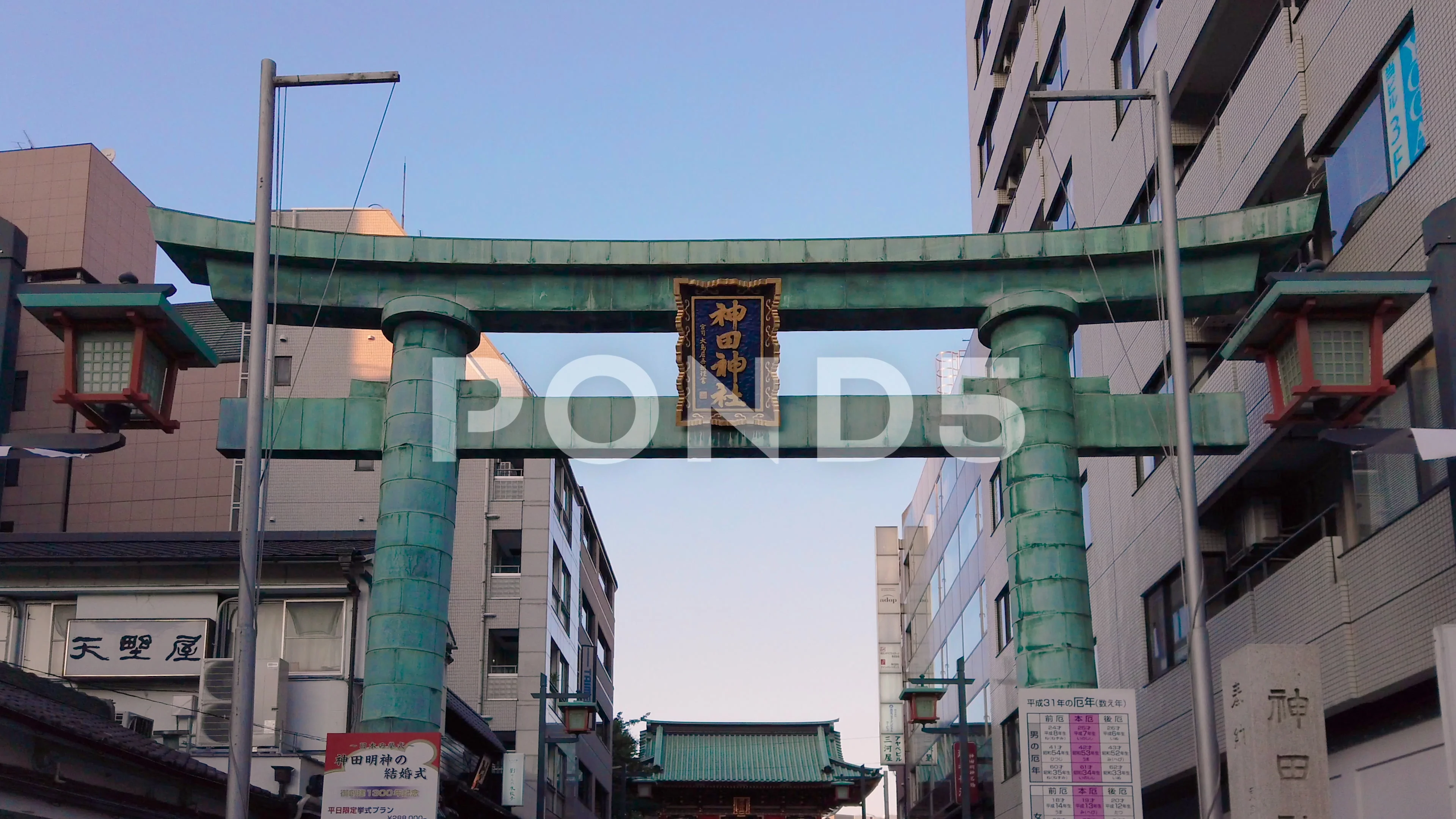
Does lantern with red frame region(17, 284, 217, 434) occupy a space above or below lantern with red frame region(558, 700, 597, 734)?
above

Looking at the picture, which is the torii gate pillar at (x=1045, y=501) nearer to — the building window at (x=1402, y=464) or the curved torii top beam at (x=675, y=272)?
the curved torii top beam at (x=675, y=272)

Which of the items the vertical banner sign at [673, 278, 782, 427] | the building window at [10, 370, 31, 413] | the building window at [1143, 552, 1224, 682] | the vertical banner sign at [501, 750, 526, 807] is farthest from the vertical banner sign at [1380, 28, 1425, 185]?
the building window at [10, 370, 31, 413]

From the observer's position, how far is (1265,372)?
19844 mm

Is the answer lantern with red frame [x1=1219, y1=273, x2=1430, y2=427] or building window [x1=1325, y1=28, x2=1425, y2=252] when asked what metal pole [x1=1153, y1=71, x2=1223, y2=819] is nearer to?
lantern with red frame [x1=1219, y1=273, x2=1430, y2=427]

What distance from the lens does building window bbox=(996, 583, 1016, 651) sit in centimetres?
3994

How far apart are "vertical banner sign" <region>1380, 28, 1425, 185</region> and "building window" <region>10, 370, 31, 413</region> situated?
43.7m

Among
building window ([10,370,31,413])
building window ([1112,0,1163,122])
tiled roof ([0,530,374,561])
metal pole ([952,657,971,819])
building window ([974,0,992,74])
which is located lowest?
metal pole ([952,657,971,819])

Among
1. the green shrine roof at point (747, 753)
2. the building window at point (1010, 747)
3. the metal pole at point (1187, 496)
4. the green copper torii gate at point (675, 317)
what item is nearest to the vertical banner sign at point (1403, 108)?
the green copper torii gate at point (675, 317)

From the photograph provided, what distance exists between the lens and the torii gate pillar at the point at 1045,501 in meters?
17.0

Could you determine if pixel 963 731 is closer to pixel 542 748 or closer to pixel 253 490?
pixel 542 748

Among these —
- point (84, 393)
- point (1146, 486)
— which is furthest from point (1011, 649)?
point (84, 393)

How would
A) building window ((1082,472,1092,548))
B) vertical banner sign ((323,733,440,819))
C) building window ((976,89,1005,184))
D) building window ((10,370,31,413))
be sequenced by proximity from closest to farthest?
vertical banner sign ((323,733,440,819)), building window ((1082,472,1092,548)), building window ((976,89,1005,184)), building window ((10,370,31,413))

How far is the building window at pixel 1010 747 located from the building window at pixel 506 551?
1536cm

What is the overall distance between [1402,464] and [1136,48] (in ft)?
39.7
